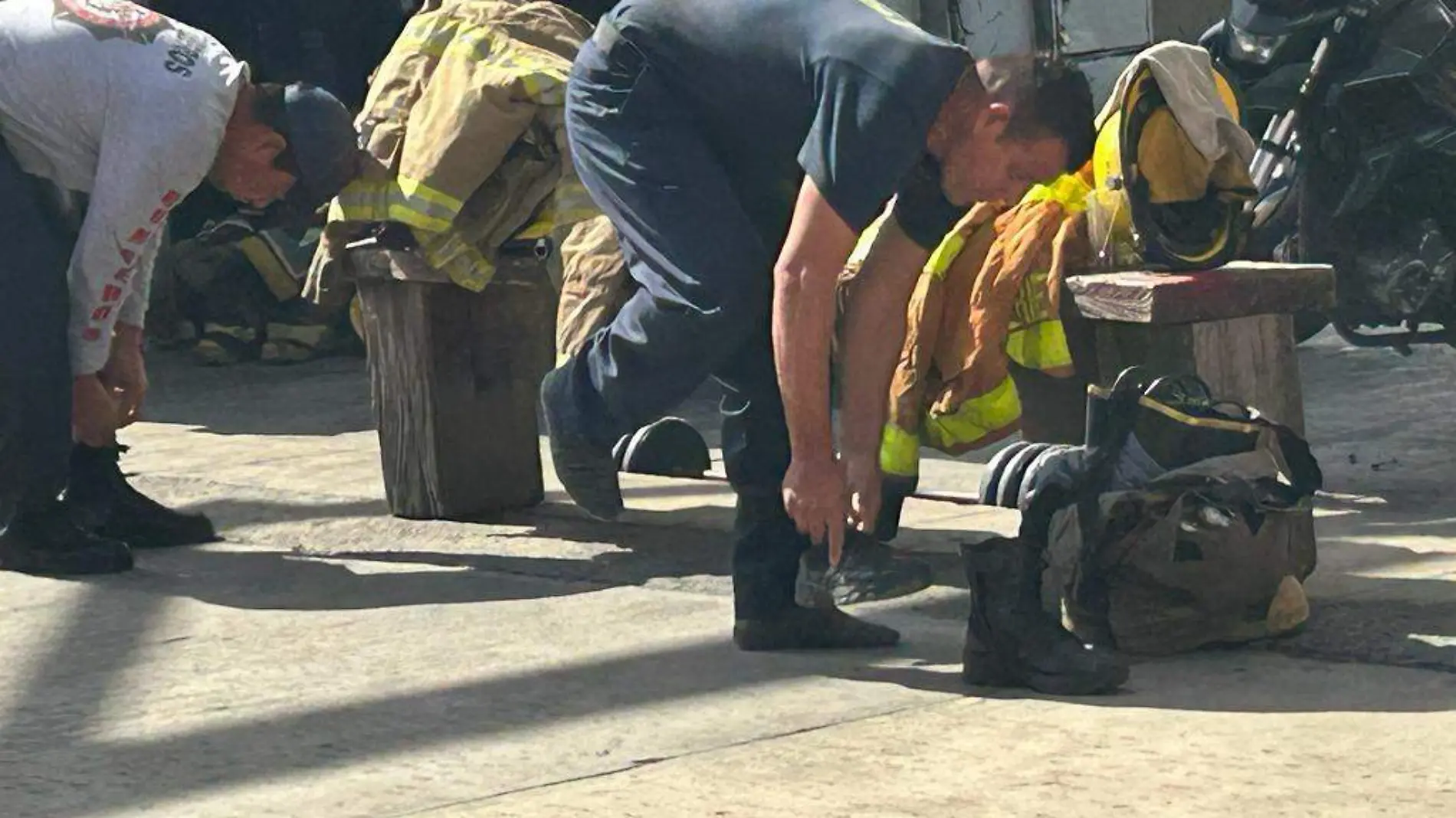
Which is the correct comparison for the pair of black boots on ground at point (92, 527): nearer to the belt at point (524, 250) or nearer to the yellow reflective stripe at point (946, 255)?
the belt at point (524, 250)

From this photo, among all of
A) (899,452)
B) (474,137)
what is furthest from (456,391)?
(899,452)

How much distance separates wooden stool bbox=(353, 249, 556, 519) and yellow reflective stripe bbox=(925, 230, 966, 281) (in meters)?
1.22

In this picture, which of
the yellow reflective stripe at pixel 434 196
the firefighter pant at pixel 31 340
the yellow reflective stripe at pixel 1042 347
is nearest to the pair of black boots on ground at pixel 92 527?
the firefighter pant at pixel 31 340

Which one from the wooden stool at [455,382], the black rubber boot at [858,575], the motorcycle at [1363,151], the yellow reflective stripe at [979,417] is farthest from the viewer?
the motorcycle at [1363,151]

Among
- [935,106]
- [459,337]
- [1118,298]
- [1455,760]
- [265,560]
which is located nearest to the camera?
[1455,760]

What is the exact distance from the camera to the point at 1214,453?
4.72 meters

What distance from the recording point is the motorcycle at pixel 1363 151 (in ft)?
23.3

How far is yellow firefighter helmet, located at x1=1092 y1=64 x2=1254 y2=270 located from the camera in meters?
5.29

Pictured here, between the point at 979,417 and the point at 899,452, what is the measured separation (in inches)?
7.4

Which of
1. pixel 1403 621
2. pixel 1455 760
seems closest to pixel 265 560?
pixel 1403 621

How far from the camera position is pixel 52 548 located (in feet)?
19.2

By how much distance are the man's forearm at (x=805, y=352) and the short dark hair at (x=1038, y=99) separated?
1.46 feet

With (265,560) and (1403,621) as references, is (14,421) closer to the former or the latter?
(265,560)

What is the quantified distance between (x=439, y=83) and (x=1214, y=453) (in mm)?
2323
